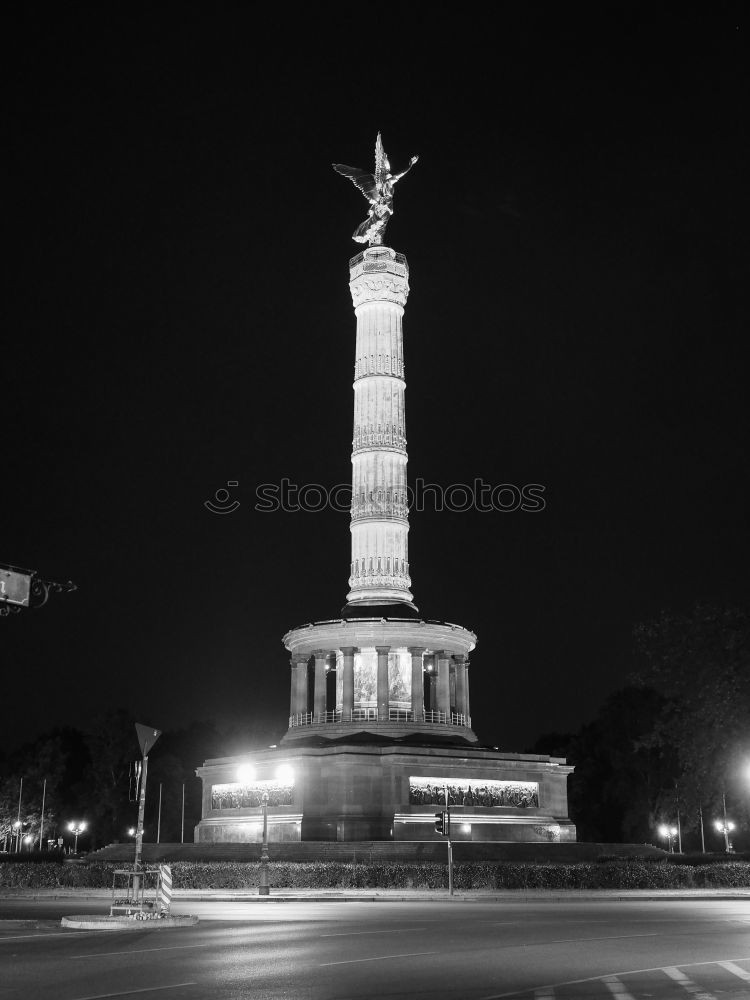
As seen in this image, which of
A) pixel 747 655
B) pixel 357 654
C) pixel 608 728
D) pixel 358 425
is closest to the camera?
pixel 747 655

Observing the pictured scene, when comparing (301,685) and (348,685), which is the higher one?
(301,685)

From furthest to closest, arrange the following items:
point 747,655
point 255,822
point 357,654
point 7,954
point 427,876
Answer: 1. point 357,654
2. point 255,822
3. point 747,655
4. point 427,876
5. point 7,954

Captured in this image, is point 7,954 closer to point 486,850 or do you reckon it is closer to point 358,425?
point 486,850

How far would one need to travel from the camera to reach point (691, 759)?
37.7 meters

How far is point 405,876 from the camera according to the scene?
3225 cm

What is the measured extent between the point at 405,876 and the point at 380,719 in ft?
57.1

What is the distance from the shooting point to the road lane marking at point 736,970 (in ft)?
40.0

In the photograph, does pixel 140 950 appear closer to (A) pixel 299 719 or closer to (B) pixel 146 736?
(B) pixel 146 736

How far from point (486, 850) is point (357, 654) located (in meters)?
13.7

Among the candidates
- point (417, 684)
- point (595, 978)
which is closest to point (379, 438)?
point (417, 684)

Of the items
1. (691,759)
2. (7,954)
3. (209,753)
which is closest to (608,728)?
(209,753)

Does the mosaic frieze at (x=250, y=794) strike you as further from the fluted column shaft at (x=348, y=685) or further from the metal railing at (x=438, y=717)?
the metal railing at (x=438, y=717)

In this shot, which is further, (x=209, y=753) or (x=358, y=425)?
(x=209, y=753)

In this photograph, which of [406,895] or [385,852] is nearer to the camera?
[406,895]
